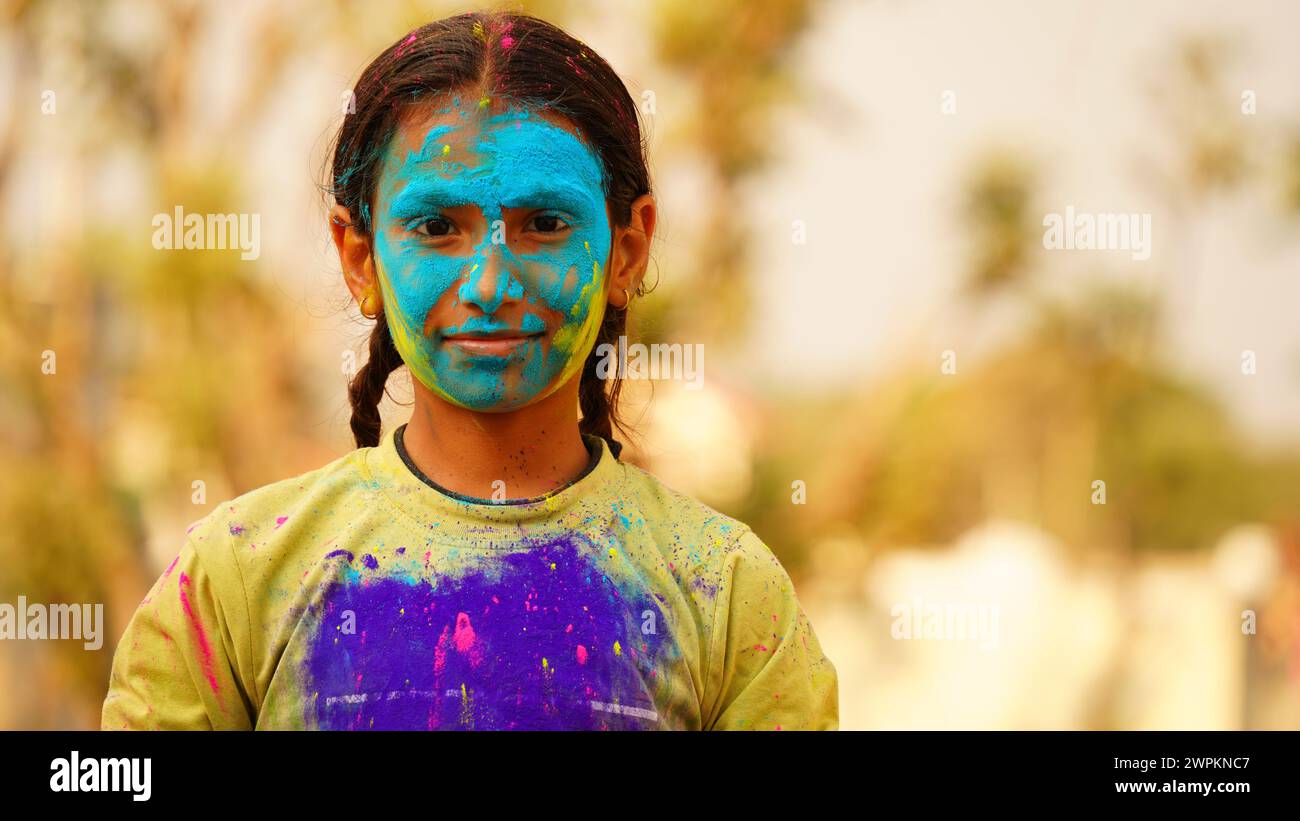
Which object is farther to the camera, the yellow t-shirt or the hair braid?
the hair braid

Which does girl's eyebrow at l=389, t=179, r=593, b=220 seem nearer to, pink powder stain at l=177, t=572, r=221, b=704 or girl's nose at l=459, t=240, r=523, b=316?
girl's nose at l=459, t=240, r=523, b=316

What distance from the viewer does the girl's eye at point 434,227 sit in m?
2.12

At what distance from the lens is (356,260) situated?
2293 millimetres

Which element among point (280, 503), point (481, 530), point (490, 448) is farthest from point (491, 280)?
point (280, 503)

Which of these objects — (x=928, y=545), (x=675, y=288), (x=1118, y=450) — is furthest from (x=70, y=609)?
(x=1118, y=450)

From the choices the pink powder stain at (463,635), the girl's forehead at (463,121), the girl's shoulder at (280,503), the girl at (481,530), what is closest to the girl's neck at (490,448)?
the girl at (481,530)

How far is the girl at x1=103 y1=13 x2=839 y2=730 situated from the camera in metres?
2.04

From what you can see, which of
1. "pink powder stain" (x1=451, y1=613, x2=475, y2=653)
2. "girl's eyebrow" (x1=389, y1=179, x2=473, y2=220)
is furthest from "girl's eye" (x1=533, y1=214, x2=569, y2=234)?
"pink powder stain" (x1=451, y1=613, x2=475, y2=653)

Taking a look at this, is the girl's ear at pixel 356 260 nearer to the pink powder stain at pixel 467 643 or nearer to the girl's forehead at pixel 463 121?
the girl's forehead at pixel 463 121

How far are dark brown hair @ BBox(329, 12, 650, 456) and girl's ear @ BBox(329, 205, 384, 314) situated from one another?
0.02 m

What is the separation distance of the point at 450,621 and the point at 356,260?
63 centimetres

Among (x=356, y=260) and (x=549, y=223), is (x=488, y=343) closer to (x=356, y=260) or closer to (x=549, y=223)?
(x=549, y=223)
